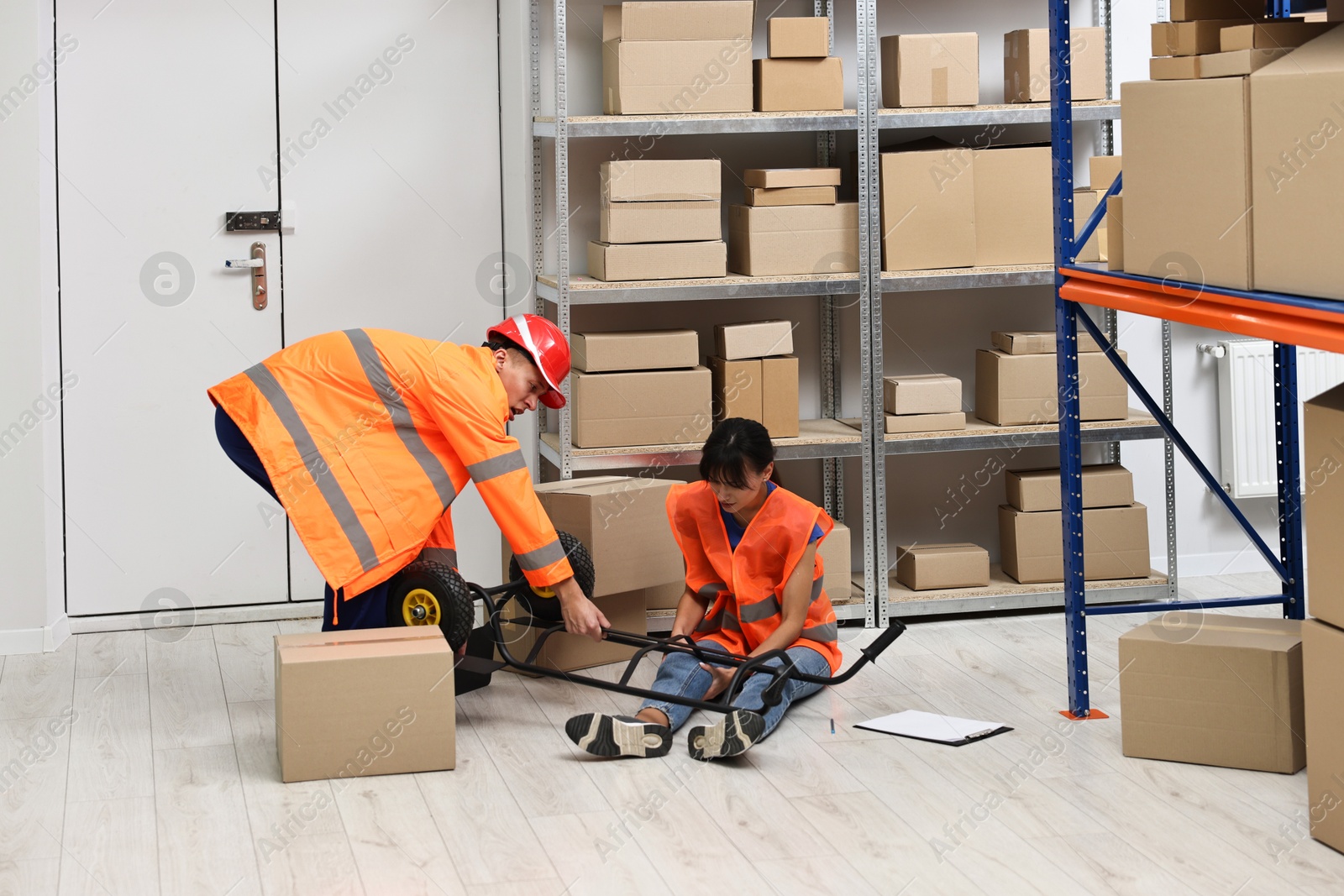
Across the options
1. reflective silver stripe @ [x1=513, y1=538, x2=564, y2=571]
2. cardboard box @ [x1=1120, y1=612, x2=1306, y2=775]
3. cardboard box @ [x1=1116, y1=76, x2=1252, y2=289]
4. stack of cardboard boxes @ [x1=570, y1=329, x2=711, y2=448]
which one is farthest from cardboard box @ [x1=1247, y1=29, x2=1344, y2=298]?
stack of cardboard boxes @ [x1=570, y1=329, x2=711, y2=448]

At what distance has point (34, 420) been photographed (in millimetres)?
4566

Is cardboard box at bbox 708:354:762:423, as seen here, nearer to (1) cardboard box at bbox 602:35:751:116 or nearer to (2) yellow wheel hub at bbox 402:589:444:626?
(1) cardboard box at bbox 602:35:751:116

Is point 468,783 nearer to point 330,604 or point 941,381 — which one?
point 330,604

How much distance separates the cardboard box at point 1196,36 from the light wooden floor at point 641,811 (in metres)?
1.66

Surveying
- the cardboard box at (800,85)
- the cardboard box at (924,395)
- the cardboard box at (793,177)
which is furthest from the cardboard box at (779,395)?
the cardboard box at (800,85)

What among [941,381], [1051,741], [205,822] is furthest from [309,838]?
[941,381]

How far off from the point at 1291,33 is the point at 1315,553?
3.52ft

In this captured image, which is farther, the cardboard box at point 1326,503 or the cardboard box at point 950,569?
the cardboard box at point 950,569

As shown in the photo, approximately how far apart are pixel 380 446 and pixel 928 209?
78.4 inches

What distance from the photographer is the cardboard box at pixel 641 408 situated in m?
4.53

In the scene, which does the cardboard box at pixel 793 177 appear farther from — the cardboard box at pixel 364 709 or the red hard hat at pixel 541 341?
the cardboard box at pixel 364 709

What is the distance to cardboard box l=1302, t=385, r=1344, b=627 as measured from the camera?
2844mm

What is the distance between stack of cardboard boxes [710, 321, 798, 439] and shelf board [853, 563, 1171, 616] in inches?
27.7

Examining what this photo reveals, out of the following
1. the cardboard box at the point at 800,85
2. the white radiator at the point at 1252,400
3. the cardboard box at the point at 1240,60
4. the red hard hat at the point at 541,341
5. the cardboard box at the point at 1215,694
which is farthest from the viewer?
the white radiator at the point at 1252,400
